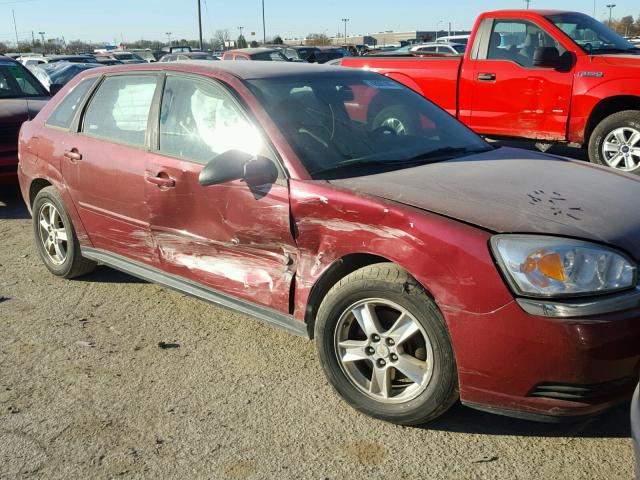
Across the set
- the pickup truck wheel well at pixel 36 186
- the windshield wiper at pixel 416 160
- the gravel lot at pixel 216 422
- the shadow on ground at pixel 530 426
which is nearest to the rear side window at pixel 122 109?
the pickup truck wheel well at pixel 36 186

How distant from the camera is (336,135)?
A: 3.84 meters

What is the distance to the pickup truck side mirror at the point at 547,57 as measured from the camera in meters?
7.97

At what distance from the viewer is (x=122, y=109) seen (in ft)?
15.0

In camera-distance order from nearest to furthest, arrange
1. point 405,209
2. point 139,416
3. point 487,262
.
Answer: point 487,262 → point 405,209 → point 139,416

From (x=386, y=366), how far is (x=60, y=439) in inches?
60.3

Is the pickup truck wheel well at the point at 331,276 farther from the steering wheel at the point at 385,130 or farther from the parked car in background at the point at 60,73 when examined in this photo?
the parked car in background at the point at 60,73

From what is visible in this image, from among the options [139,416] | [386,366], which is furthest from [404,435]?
[139,416]

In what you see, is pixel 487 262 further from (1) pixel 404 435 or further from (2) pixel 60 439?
(2) pixel 60 439

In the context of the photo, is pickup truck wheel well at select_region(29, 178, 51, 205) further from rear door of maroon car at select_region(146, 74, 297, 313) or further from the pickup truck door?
the pickup truck door

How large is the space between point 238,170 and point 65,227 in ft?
6.99

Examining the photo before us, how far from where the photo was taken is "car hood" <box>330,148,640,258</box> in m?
2.87

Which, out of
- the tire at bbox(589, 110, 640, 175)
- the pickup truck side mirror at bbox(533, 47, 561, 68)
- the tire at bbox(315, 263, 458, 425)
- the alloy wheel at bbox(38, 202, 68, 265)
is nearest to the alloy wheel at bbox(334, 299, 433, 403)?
the tire at bbox(315, 263, 458, 425)

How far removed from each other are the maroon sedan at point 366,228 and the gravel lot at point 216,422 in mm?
234

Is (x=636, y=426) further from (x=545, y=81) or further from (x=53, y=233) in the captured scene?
(x=545, y=81)
